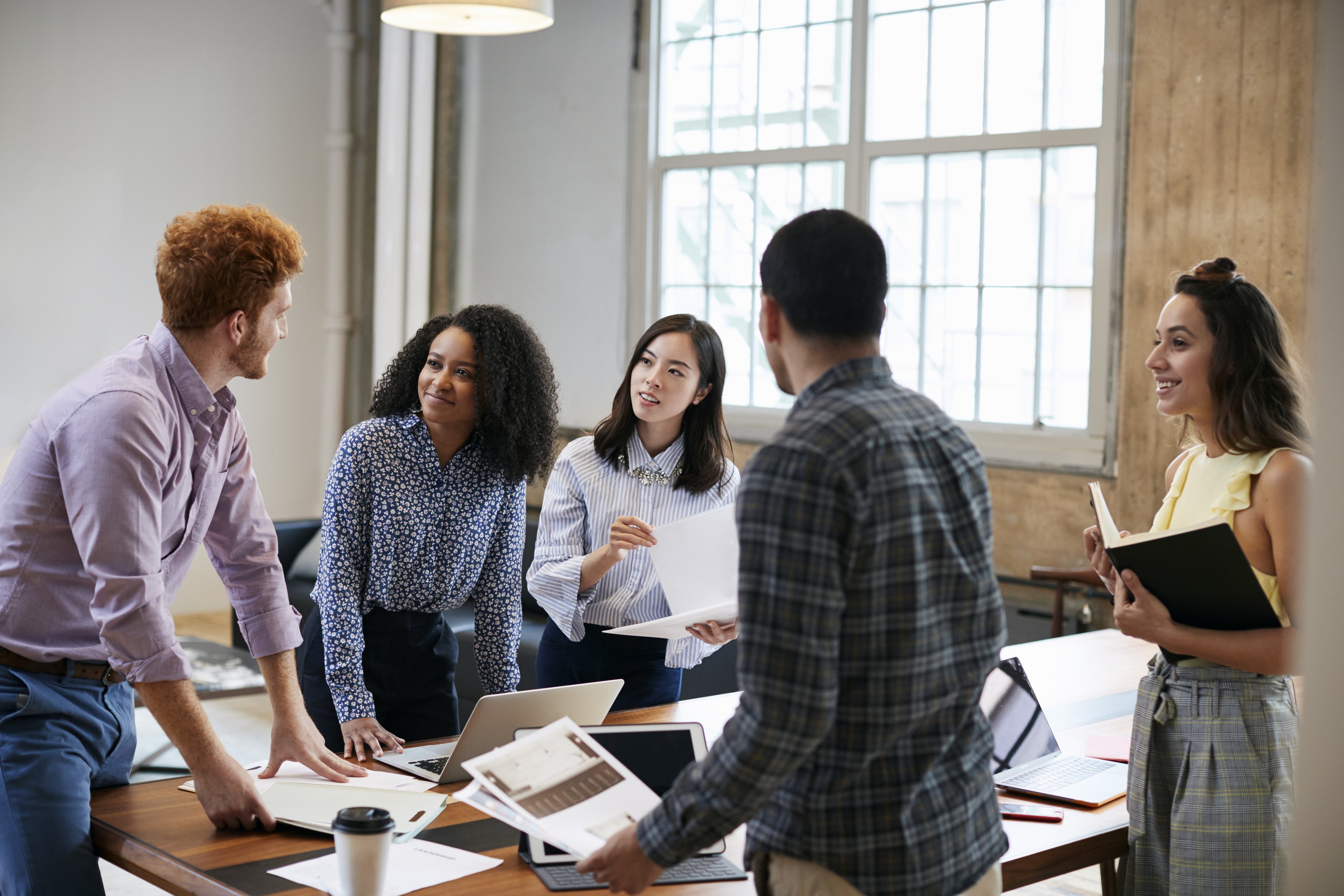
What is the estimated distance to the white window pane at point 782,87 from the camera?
604 centimetres

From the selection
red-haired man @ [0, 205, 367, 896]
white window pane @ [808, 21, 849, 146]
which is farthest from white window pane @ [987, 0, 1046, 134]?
red-haired man @ [0, 205, 367, 896]

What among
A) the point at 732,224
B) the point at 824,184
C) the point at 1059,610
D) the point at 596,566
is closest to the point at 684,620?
the point at 596,566

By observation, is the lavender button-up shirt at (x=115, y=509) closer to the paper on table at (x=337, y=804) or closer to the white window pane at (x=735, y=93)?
the paper on table at (x=337, y=804)

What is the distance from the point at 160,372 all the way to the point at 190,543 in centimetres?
30

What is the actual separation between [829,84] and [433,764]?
4.55 metres

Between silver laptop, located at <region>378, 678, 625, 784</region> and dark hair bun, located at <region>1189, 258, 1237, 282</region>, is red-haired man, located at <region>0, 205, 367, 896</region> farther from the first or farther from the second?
dark hair bun, located at <region>1189, 258, 1237, 282</region>

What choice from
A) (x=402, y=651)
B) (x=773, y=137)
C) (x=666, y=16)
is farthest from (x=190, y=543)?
(x=666, y=16)

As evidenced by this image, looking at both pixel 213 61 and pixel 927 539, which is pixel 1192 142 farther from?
pixel 213 61

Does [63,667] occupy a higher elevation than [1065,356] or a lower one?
lower

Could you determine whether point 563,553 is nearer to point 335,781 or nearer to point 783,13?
point 335,781

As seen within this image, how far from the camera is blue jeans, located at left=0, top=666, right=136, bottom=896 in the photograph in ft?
5.65

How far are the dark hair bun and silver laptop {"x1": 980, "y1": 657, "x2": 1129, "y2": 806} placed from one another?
79 cm

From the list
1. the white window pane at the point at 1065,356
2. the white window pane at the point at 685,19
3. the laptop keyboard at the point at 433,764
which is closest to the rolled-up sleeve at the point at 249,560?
the laptop keyboard at the point at 433,764

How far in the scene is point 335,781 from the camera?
2.03 metres
